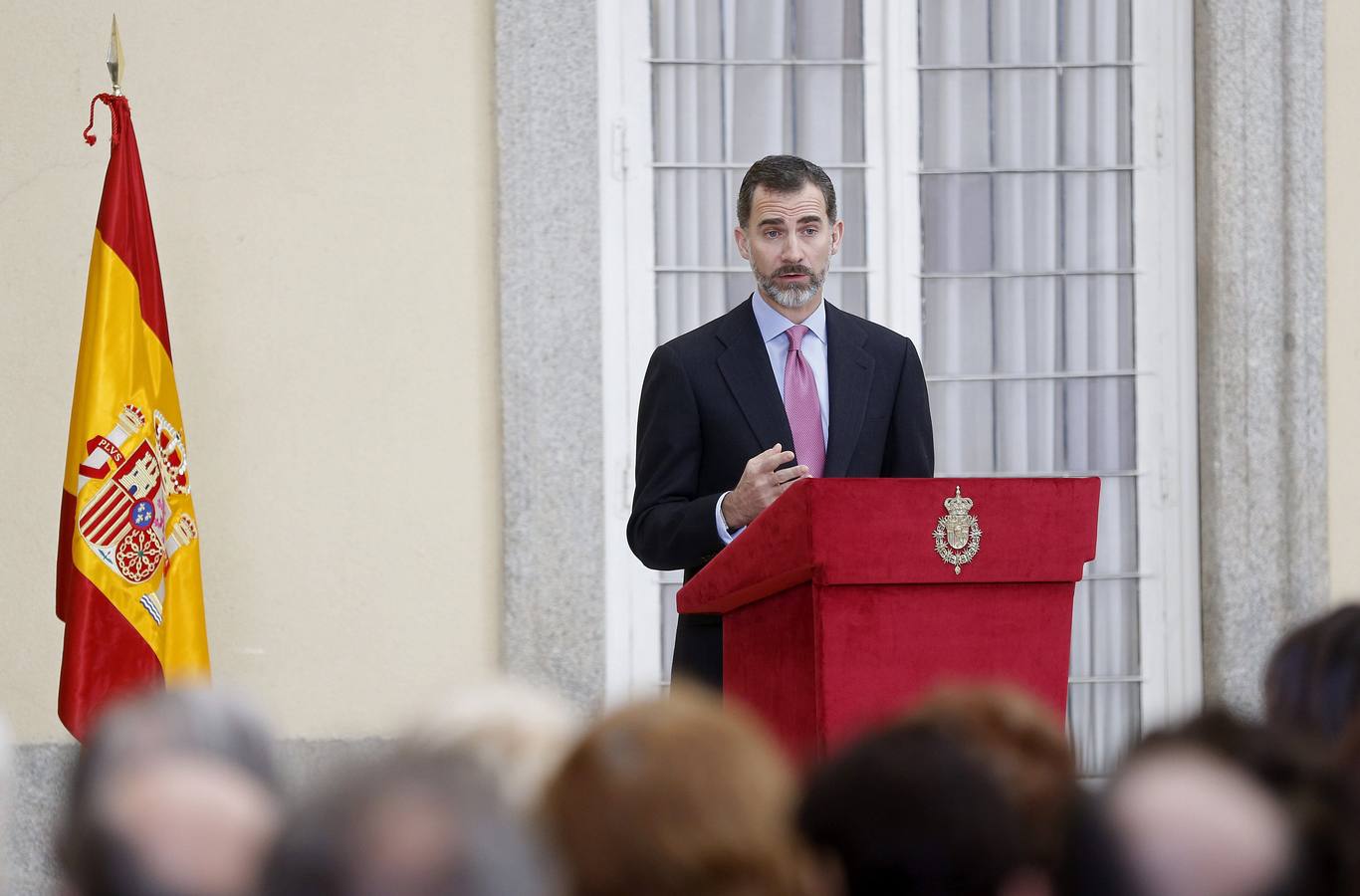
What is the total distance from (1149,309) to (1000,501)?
3.72 metres

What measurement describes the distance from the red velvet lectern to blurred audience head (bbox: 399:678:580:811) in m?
1.33

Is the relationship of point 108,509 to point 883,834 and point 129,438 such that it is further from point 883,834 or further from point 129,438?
point 883,834

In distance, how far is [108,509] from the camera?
4.62 metres

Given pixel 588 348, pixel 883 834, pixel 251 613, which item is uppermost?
pixel 588 348

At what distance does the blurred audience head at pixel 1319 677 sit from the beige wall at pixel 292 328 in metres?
4.38

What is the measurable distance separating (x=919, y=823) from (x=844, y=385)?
2.59 meters

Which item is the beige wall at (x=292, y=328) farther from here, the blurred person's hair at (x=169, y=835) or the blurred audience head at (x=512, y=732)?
the blurred person's hair at (x=169, y=835)

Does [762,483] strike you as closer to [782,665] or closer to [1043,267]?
[782,665]

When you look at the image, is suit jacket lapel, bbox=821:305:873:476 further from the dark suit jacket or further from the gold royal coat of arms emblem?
the gold royal coat of arms emblem

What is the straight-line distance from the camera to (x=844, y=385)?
128 inches

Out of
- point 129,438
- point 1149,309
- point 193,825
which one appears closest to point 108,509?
point 129,438

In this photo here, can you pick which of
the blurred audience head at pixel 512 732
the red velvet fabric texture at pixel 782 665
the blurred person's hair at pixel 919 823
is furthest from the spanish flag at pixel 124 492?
the blurred person's hair at pixel 919 823

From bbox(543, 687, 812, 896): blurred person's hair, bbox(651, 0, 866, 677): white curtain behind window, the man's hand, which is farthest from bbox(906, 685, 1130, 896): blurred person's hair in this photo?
bbox(651, 0, 866, 677): white curtain behind window

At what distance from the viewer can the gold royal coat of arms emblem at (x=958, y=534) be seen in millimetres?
2211
